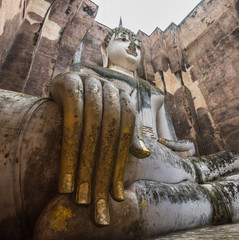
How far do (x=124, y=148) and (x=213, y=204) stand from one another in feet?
2.04

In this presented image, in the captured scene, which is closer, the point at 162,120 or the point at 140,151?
the point at 140,151

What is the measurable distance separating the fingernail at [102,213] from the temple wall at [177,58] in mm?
1623

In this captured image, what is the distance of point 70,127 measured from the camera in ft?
1.74

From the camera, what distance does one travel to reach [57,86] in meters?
0.62

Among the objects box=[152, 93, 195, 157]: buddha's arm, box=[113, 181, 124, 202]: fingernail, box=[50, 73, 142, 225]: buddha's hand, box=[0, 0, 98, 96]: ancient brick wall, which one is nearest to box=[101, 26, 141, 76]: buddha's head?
box=[152, 93, 195, 157]: buddha's arm

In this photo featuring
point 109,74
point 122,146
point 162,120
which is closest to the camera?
point 122,146

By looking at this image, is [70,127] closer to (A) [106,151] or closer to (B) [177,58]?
(A) [106,151]

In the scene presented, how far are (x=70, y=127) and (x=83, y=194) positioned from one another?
199 mm

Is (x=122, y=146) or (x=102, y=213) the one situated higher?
(x=122, y=146)

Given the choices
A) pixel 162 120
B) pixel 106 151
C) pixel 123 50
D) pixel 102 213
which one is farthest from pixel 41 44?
pixel 102 213

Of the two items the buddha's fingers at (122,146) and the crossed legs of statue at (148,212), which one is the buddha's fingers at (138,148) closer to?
the buddha's fingers at (122,146)

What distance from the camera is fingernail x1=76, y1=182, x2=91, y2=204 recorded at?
1.59 ft

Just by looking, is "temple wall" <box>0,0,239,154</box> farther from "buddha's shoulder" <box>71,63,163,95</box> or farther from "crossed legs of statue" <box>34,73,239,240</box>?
"crossed legs of statue" <box>34,73,239,240</box>

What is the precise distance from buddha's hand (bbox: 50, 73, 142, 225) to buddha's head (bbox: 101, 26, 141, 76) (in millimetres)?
1439
